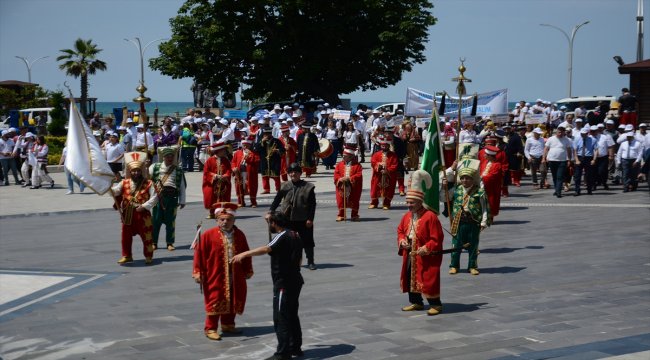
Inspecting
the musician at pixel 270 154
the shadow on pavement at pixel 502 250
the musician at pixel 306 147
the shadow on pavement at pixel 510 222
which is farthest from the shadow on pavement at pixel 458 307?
the musician at pixel 306 147

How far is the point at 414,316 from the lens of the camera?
11461 mm

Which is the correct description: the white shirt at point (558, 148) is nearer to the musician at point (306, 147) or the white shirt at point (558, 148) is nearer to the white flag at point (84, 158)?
the musician at point (306, 147)

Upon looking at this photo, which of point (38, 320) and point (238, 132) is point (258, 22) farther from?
point (38, 320)

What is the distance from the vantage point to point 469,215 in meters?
13.9

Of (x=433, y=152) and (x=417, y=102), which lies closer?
(x=433, y=152)

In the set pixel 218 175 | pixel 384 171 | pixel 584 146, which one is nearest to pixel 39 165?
pixel 218 175

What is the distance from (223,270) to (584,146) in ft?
53.7

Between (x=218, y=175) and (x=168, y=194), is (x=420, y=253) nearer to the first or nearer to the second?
(x=168, y=194)

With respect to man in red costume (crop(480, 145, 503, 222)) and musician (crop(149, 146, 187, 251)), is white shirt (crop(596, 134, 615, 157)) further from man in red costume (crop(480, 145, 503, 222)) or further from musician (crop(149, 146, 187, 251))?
musician (crop(149, 146, 187, 251))

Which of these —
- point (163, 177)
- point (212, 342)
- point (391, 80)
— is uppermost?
point (391, 80)

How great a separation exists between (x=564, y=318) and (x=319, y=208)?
476 inches

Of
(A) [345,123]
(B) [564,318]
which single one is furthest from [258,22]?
(B) [564,318]

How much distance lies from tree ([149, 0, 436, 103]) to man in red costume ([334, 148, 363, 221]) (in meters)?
27.6

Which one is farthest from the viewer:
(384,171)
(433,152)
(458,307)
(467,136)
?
(467,136)
